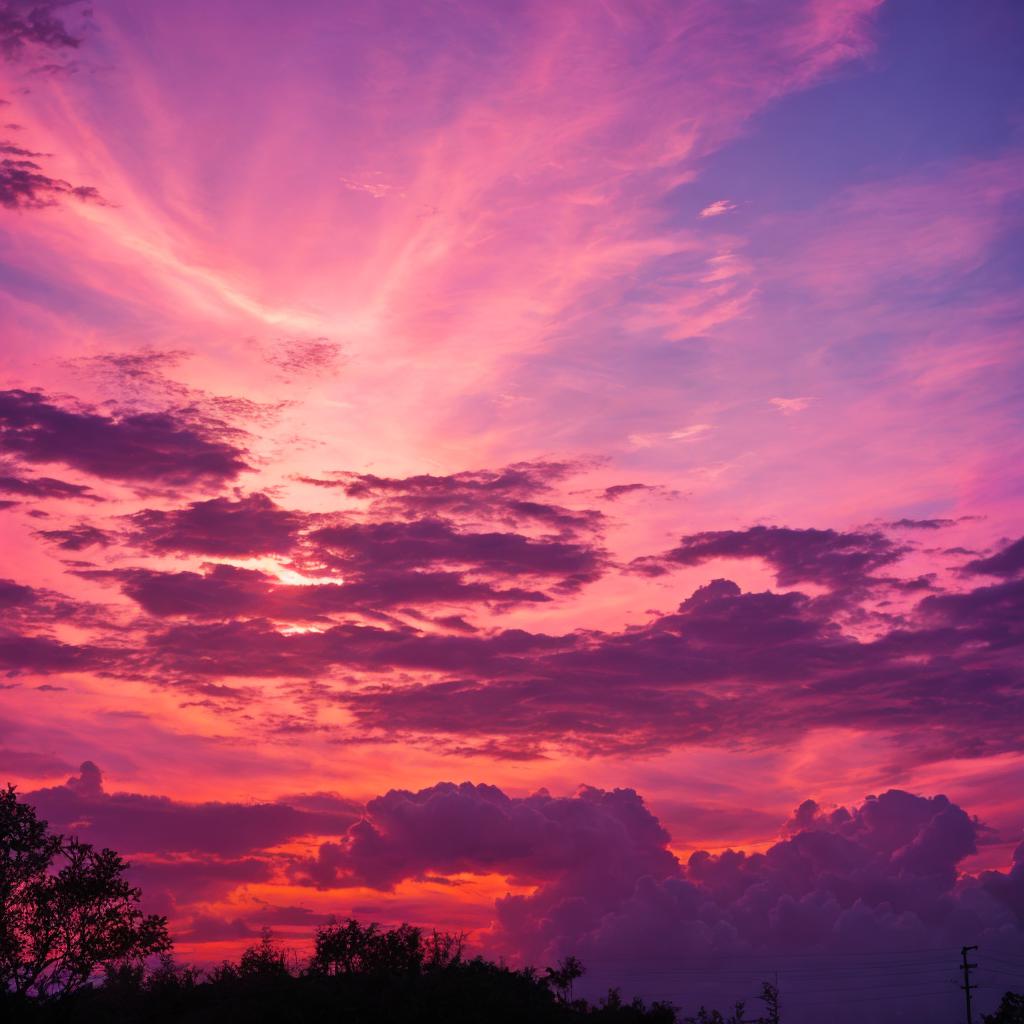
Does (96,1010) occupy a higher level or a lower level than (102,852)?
lower

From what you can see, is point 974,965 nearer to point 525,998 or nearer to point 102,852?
point 525,998

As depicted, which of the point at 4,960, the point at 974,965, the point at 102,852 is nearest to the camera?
the point at 4,960

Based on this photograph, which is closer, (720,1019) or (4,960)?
(4,960)

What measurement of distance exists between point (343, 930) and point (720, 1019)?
91.5 m

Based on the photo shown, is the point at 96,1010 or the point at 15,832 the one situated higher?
the point at 15,832

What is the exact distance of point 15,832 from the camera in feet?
265

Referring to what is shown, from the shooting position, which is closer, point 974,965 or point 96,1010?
point 96,1010

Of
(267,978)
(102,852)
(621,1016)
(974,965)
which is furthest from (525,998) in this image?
(974,965)

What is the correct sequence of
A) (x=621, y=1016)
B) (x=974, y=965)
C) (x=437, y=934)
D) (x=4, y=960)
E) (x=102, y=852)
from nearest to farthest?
1. (x=4, y=960)
2. (x=102, y=852)
3. (x=621, y=1016)
4. (x=437, y=934)
5. (x=974, y=965)

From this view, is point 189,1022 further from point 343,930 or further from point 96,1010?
point 343,930

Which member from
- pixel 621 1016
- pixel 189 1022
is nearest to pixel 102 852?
pixel 189 1022

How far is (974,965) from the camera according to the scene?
18312 centimetres

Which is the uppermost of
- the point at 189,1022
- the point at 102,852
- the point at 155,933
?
the point at 102,852

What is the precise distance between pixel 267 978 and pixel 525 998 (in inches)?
786
